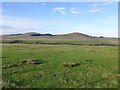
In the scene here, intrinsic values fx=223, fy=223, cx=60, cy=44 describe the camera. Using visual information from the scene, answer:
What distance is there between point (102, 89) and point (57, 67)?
10.4 metres

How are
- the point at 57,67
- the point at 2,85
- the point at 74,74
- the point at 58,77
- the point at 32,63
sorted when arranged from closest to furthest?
the point at 2,85 < the point at 58,77 < the point at 74,74 < the point at 57,67 < the point at 32,63

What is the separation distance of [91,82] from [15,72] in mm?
8898

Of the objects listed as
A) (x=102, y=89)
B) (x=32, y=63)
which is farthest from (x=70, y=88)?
(x=32, y=63)

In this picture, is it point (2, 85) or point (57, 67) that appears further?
point (57, 67)

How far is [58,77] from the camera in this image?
2262 cm

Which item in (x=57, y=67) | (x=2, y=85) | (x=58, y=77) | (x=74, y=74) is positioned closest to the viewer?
(x=2, y=85)

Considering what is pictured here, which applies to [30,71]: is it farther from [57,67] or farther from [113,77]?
[113,77]

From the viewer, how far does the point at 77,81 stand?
21.1 metres

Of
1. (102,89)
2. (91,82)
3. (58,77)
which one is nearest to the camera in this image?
(102,89)

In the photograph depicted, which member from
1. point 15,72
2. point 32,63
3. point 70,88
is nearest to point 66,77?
point 70,88

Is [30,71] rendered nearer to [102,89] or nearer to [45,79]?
[45,79]

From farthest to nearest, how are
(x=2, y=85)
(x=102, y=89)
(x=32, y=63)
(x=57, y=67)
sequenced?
(x=32, y=63), (x=57, y=67), (x=102, y=89), (x=2, y=85)

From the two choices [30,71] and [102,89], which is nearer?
[102,89]

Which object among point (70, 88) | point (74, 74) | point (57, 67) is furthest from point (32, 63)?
point (70, 88)
